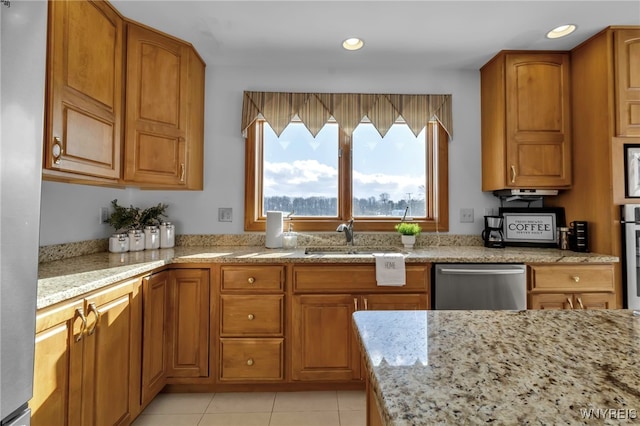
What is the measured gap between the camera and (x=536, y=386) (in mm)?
498

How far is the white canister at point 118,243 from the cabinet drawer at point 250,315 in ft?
2.71

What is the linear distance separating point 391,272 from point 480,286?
59cm

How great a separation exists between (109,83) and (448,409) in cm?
220

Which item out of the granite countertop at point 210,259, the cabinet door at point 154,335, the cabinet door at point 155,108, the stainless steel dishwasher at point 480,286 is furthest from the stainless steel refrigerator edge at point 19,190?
the stainless steel dishwasher at point 480,286

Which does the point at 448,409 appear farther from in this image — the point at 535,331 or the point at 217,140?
the point at 217,140

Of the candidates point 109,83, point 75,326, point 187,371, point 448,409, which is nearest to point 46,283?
point 75,326

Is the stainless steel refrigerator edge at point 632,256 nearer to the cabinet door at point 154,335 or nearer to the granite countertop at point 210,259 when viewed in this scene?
the granite countertop at point 210,259

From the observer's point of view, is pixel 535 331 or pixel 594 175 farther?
pixel 594 175

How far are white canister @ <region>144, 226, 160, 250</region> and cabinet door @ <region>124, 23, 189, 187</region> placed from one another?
40 centimetres

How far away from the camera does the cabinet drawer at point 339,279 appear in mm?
1975

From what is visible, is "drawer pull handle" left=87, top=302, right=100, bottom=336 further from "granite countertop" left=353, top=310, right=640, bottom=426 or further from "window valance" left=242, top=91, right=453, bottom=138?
"window valance" left=242, top=91, right=453, bottom=138

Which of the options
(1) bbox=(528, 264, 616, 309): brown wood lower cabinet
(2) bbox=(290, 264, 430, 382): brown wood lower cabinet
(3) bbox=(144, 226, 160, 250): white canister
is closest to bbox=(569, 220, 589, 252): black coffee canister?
(1) bbox=(528, 264, 616, 309): brown wood lower cabinet

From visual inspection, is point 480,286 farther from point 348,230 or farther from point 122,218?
point 122,218

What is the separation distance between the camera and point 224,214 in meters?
2.53
